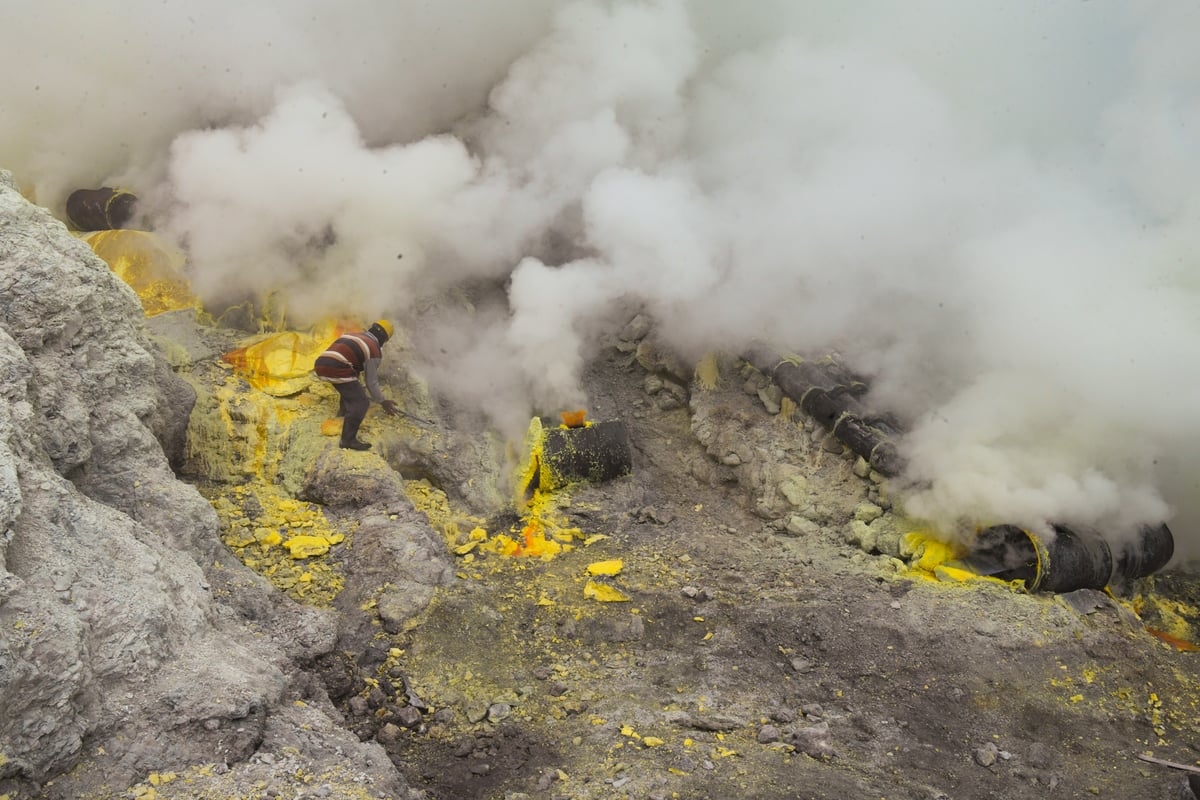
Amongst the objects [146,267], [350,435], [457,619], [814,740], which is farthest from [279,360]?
[814,740]

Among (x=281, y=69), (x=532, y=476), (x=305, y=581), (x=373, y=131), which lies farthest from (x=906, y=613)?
(x=281, y=69)

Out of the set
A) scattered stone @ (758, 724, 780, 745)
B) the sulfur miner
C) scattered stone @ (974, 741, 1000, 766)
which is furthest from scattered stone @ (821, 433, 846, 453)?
the sulfur miner

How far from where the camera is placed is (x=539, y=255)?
7.41 meters

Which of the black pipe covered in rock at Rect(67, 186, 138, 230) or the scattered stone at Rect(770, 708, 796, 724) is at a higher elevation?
the black pipe covered in rock at Rect(67, 186, 138, 230)

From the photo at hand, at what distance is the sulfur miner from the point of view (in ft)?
17.9

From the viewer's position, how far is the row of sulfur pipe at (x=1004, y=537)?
4.97 metres

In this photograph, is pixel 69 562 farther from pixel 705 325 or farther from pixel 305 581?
pixel 705 325

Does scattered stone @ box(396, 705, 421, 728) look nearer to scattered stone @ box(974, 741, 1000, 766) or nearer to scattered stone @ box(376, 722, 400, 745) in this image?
scattered stone @ box(376, 722, 400, 745)

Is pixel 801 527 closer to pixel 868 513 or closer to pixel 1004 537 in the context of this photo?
pixel 868 513

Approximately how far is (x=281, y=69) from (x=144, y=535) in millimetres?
5143

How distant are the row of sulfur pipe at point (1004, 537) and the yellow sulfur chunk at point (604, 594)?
2.23 metres

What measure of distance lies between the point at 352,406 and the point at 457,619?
1.94m

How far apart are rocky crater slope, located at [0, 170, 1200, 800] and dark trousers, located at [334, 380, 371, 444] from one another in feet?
0.49

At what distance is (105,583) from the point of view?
10.2ft
